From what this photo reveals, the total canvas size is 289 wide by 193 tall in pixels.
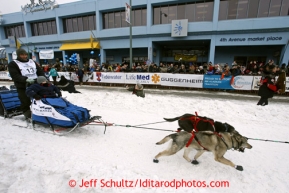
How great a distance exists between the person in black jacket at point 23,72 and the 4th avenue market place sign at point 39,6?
2297 centimetres

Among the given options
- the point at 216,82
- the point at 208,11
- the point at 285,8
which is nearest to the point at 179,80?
the point at 216,82

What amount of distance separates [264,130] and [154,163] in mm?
3862

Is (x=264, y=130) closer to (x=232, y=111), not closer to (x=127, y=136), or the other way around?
(x=232, y=111)

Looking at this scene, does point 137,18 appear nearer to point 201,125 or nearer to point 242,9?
point 242,9

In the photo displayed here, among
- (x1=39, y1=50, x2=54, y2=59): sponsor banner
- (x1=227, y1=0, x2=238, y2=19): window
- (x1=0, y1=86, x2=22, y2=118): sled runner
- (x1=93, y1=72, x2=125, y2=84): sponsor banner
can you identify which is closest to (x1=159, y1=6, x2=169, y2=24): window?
(x1=227, y1=0, x2=238, y2=19): window

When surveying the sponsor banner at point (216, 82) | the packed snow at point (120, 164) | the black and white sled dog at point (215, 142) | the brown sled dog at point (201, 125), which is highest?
the sponsor banner at point (216, 82)

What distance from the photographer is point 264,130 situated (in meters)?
4.63

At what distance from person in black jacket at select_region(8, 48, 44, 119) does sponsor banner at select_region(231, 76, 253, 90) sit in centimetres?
1039

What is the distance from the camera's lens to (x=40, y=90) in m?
3.95

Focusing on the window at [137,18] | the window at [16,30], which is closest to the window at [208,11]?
the window at [137,18]

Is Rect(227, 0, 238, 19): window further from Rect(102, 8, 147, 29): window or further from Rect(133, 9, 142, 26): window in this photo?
Rect(133, 9, 142, 26): window

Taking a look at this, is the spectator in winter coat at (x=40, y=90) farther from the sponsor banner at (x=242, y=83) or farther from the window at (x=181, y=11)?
the window at (x=181, y=11)

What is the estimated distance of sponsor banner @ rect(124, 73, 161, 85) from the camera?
36.4ft

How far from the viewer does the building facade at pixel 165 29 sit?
47.1 ft
